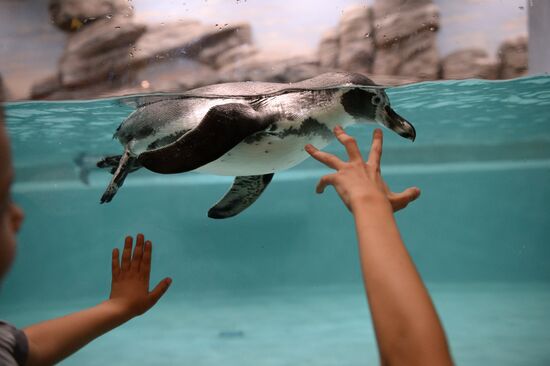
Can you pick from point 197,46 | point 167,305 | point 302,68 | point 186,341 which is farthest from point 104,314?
point 167,305

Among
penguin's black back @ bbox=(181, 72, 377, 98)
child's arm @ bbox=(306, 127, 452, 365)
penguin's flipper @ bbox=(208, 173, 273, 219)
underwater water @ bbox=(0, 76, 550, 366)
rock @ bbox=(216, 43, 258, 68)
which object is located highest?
rock @ bbox=(216, 43, 258, 68)

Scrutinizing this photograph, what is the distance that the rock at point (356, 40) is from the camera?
9.02 feet

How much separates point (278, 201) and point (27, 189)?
259 inches

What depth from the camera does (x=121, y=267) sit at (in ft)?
5.49

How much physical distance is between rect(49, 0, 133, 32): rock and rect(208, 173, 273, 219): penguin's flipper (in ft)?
5.61

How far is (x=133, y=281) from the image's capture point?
65.5 inches

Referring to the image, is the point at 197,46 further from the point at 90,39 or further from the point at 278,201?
the point at 278,201

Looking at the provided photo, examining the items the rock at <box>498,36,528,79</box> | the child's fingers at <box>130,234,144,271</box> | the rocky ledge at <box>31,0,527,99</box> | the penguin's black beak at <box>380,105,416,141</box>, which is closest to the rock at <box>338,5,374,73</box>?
the rocky ledge at <box>31,0,527,99</box>

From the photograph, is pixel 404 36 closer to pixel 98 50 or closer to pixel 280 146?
pixel 280 146

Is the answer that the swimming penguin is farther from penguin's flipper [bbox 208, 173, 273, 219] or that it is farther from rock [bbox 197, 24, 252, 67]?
penguin's flipper [bbox 208, 173, 273, 219]

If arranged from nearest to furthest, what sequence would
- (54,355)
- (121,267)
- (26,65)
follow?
(54,355)
(121,267)
(26,65)

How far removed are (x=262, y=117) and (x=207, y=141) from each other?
482 mm

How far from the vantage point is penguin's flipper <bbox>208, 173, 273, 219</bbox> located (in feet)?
13.0

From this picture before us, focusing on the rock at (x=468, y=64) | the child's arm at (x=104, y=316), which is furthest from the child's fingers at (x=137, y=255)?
the rock at (x=468, y=64)
